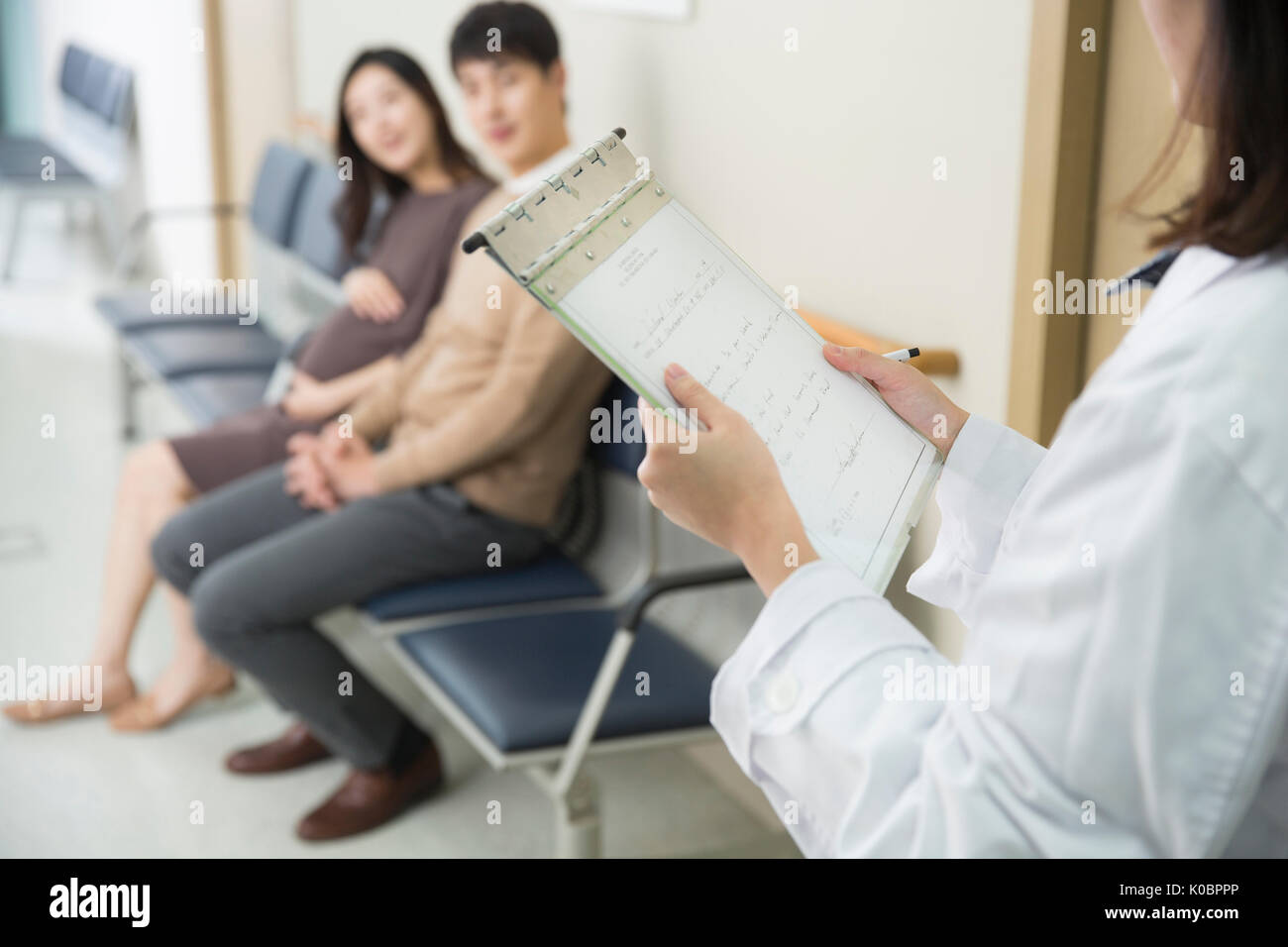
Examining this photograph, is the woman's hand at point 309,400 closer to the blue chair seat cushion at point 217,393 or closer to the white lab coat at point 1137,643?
the blue chair seat cushion at point 217,393

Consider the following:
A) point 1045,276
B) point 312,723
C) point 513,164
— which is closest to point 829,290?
point 1045,276

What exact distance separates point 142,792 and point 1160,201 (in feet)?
6.45

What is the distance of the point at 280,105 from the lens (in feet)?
15.3

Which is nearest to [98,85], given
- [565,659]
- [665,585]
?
[565,659]

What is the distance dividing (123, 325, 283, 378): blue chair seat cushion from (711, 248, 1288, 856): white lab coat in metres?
2.92

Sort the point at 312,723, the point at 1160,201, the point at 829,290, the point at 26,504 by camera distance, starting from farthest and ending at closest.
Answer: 1. the point at 26,504
2. the point at 312,723
3. the point at 829,290
4. the point at 1160,201

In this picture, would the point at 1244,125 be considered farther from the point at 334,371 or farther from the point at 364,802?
the point at 334,371

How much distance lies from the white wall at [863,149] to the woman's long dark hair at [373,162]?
0.41 metres

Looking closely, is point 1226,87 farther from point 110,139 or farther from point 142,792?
point 110,139

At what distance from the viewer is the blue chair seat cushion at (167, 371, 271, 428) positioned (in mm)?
3084

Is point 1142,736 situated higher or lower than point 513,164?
lower

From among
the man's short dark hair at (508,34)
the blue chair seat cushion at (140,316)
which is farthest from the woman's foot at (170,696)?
the blue chair seat cushion at (140,316)

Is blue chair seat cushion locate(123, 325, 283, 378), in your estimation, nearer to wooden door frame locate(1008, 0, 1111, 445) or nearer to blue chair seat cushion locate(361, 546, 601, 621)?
blue chair seat cushion locate(361, 546, 601, 621)
